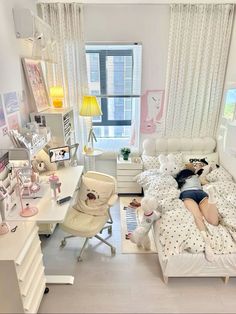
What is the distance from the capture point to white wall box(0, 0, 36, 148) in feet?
6.91

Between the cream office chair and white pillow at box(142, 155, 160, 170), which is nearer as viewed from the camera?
the cream office chair

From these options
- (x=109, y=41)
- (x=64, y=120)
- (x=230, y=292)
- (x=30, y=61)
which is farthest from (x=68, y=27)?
(x=230, y=292)

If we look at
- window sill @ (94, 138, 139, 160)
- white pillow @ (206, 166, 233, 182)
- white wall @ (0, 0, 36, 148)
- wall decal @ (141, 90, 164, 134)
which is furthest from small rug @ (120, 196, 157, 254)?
white wall @ (0, 0, 36, 148)

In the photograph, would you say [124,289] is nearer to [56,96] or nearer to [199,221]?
[199,221]

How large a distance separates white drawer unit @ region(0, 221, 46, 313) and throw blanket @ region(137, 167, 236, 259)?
109cm

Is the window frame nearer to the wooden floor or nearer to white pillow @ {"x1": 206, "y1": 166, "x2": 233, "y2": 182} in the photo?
white pillow @ {"x1": 206, "y1": 166, "x2": 233, "y2": 182}

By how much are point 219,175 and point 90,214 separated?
1764 mm

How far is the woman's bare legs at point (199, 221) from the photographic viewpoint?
1.97 meters

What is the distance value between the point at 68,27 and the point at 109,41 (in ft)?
1.92

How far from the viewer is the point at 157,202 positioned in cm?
242

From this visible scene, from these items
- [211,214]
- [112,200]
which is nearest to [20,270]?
[112,200]

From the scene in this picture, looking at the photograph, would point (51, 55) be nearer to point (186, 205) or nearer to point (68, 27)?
point (68, 27)

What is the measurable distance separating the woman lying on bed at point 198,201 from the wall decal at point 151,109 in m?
0.96

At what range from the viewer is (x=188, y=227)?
206 cm
